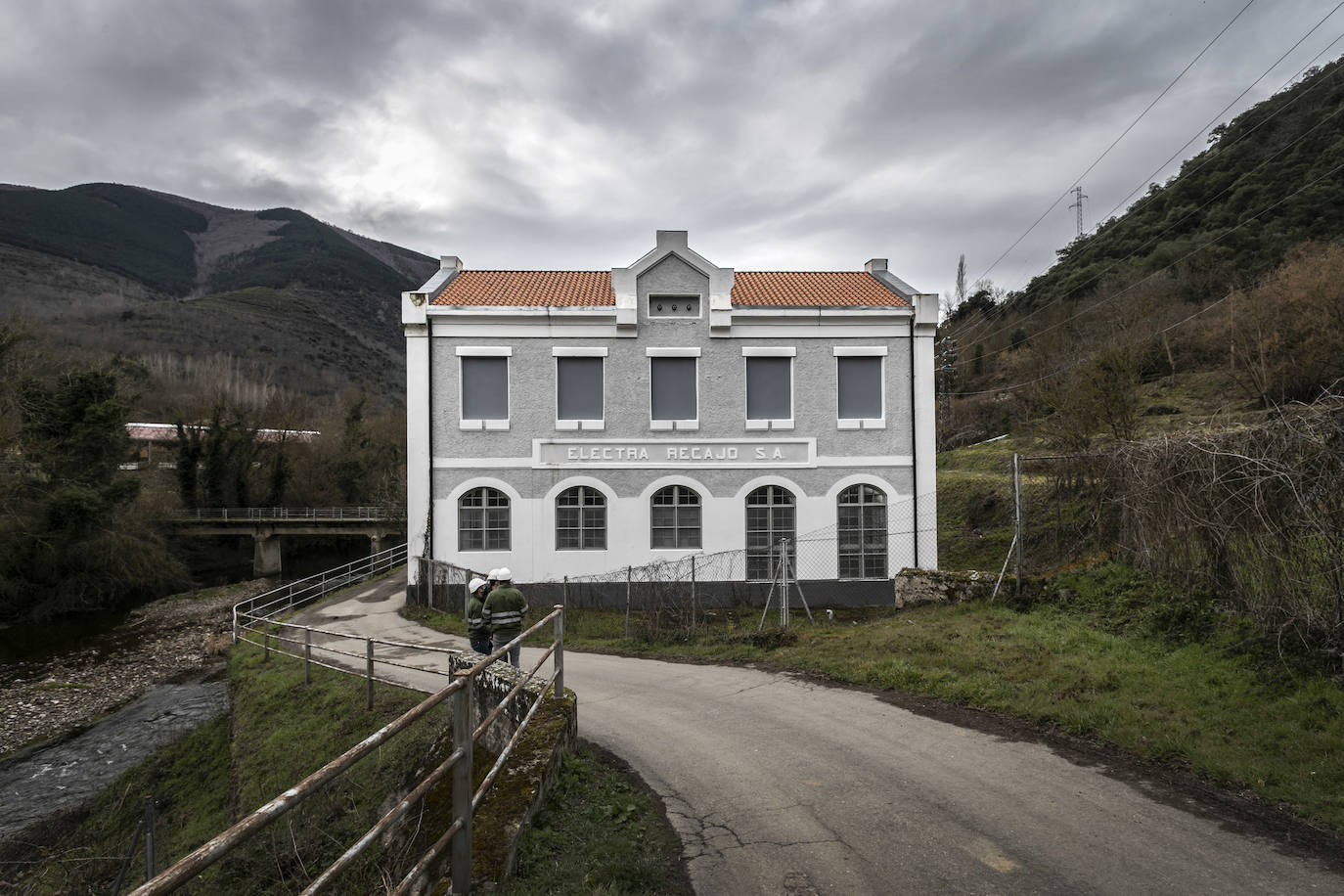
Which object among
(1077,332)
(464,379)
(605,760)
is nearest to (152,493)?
(464,379)

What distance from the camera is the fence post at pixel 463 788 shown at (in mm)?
4051

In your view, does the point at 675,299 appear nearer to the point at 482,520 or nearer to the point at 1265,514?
the point at 482,520

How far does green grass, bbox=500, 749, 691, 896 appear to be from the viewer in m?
4.63

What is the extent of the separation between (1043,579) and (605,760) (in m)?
9.28

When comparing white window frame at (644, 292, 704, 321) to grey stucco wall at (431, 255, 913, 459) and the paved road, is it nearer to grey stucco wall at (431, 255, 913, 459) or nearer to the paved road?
grey stucco wall at (431, 255, 913, 459)

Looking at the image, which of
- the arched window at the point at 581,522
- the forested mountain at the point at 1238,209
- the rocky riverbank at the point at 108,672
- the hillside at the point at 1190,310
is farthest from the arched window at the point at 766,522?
the forested mountain at the point at 1238,209

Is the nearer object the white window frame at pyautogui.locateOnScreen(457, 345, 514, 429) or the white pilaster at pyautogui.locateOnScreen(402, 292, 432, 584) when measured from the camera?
the white pilaster at pyautogui.locateOnScreen(402, 292, 432, 584)

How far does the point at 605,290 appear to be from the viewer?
21016mm

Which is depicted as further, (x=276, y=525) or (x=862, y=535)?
(x=276, y=525)

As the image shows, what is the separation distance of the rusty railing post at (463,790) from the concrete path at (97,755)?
35.2 feet

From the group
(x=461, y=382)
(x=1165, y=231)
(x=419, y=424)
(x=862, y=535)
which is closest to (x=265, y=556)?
(x=419, y=424)

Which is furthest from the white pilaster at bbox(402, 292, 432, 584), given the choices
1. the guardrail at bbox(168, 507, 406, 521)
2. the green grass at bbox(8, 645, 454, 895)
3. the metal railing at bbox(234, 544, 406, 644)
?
the guardrail at bbox(168, 507, 406, 521)

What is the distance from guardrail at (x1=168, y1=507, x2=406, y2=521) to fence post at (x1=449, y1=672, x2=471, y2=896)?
37999 millimetres

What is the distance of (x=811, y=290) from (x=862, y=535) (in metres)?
7.28
